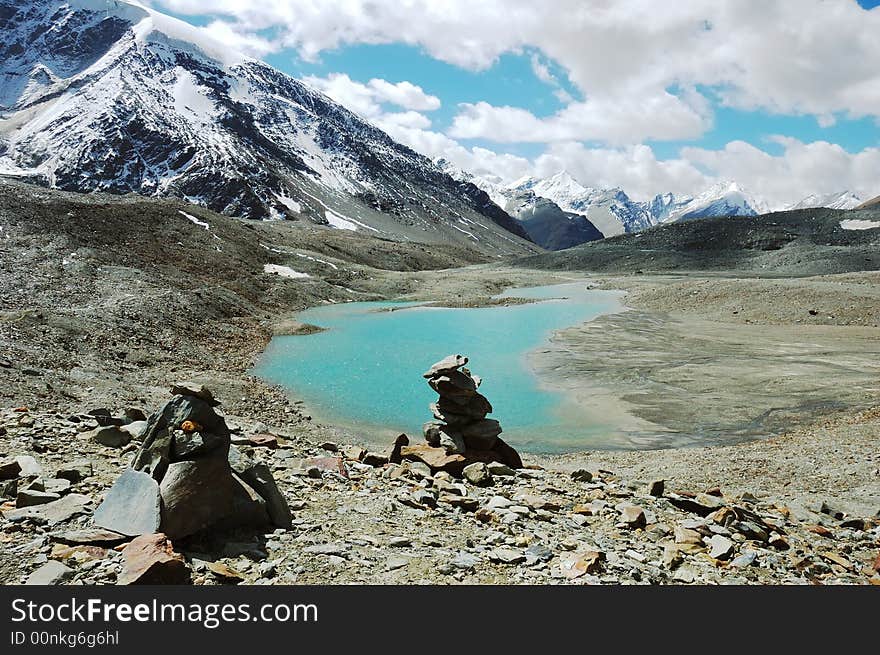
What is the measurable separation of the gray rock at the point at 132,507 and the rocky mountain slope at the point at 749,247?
120739mm

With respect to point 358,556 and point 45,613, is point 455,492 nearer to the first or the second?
point 358,556

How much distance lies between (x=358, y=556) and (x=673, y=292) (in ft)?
231

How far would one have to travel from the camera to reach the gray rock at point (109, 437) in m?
12.3

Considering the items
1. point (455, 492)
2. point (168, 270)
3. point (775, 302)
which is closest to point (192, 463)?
point (455, 492)

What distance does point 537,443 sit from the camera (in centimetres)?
2123

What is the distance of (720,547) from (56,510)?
10307 millimetres

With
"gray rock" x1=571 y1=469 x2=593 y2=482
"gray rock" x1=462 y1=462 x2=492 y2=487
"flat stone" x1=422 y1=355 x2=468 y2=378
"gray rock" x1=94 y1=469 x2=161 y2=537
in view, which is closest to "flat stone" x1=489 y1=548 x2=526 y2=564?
"gray rock" x1=462 y1=462 x2=492 y2=487

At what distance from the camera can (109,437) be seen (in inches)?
486

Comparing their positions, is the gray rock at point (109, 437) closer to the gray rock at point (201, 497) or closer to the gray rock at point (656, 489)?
the gray rock at point (201, 497)

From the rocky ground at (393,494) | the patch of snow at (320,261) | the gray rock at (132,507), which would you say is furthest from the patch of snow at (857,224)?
the gray rock at (132,507)

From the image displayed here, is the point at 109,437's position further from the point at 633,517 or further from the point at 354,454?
the point at 633,517

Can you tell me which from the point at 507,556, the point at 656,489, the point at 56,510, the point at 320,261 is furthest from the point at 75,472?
the point at 320,261

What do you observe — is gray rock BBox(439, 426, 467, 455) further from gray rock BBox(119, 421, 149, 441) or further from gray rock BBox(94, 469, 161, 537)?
gray rock BBox(94, 469, 161, 537)

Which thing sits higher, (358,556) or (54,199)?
(54,199)
